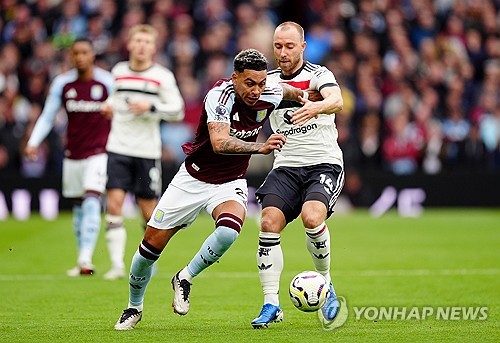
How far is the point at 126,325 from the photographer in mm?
8766

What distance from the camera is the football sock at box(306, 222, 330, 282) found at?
9.05m

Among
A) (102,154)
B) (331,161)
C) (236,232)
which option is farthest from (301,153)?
(102,154)

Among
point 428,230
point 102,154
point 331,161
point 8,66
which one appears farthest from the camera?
point 8,66

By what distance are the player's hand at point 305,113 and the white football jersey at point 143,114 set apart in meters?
4.41

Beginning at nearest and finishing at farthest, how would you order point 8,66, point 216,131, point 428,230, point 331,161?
1. point 216,131
2. point 331,161
3. point 428,230
4. point 8,66

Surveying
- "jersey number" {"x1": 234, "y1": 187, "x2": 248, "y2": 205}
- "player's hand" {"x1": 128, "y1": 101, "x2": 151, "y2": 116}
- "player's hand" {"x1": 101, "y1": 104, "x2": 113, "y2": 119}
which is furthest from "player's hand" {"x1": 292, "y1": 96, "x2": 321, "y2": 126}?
"player's hand" {"x1": 101, "y1": 104, "x2": 113, "y2": 119}

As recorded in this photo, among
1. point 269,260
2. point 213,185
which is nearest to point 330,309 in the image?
point 269,260

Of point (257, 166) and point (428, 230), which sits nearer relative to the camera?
point (428, 230)

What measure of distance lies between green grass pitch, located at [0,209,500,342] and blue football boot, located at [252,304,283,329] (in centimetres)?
9

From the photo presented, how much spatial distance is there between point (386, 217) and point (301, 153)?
1223cm

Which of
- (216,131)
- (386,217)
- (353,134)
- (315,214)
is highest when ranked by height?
(216,131)

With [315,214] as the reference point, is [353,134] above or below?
below

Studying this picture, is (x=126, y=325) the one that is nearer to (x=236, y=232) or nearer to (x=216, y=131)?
(x=236, y=232)

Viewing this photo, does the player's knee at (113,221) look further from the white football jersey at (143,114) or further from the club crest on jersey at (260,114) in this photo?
the club crest on jersey at (260,114)
